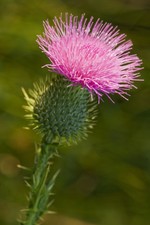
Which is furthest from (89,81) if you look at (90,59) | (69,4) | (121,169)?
(69,4)

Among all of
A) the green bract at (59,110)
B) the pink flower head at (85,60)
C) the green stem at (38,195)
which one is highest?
the pink flower head at (85,60)

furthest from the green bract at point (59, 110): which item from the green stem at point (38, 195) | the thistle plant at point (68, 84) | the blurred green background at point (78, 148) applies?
the blurred green background at point (78, 148)

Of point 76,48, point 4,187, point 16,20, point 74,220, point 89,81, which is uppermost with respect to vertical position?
point 16,20

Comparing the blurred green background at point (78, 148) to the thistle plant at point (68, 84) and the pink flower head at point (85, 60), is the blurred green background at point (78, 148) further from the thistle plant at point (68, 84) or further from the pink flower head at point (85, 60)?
the pink flower head at point (85, 60)

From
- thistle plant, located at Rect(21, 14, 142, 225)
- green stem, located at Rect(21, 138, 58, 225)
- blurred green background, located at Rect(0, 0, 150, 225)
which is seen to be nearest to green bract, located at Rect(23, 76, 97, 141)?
thistle plant, located at Rect(21, 14, 142, 225)

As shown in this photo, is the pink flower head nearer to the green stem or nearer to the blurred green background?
the green stem

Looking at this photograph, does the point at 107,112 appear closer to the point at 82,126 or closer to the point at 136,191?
the point at 136,191
